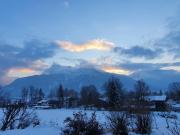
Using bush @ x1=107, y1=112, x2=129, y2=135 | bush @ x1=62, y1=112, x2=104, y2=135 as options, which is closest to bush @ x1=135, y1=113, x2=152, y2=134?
bush @ x1=107, y1=112, x2=129, y2=135

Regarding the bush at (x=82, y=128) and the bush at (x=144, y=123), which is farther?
the bush at (x=144, y=123)

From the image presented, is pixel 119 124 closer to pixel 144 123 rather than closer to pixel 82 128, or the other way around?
pixel 144 123

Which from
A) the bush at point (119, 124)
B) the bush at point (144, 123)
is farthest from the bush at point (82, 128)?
the bush at point (144, 123)

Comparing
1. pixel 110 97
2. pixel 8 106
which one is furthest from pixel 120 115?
pixel 110 97

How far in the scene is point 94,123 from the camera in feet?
48.5

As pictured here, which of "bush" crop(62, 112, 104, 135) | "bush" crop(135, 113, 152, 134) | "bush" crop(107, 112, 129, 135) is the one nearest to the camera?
"bush" crop(62, 112, 104, 135)

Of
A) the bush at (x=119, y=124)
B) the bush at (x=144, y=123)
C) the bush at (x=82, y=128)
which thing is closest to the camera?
the bush at (x=82, y=128)

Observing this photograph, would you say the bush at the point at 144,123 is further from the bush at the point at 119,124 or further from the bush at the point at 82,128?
the bush at the point at 82,128

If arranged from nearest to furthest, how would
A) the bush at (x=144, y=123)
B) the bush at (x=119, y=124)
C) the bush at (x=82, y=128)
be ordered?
the bush at (x=82, y=128)
the bush at (x=119, y=124)
the bush at (x=144, y=123)

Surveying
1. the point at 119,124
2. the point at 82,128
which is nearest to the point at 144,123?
the point at 119,124

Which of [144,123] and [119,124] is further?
[144,123]

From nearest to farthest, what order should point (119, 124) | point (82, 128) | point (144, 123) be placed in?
point (82, 128), point (119, 124), point (144, 123)

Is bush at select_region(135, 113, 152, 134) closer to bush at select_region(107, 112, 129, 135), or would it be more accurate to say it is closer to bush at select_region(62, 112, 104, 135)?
bush at select_region(107, 112, 129, 135)

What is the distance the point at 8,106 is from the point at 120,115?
7122 mm
